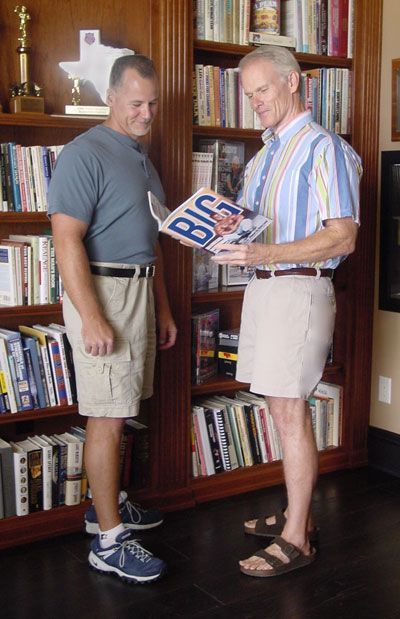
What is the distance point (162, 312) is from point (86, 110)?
2.51ft

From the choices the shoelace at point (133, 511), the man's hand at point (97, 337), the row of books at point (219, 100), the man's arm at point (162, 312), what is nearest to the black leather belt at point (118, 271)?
the man's hand at point (97, 337)

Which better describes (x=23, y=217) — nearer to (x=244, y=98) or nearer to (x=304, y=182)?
(x=304, y=182)

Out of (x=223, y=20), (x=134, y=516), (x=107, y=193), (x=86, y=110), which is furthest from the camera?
(x=223, y=20)

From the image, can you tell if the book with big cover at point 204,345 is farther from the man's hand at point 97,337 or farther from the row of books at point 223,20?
the row of books at point 223,20

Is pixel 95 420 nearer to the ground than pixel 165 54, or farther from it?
nearer to the ground

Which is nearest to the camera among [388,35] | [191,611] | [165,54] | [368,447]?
[191,611]

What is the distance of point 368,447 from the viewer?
3.57 meters

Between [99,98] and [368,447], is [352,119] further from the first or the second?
[368,447]

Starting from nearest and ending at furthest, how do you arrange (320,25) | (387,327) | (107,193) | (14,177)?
(107,193), (14,177), (320,25), (387,327)

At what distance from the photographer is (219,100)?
3.08 m

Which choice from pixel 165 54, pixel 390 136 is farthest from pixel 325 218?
pixel 390 136

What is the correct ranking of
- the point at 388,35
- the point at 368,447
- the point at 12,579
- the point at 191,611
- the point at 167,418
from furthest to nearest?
the point at 368,447, the point at 388,35, the point at 167,418, the point at 12,579, the point at 191,611

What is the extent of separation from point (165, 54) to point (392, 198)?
1.18 m

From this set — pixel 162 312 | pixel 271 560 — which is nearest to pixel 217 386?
pixel 162 312
